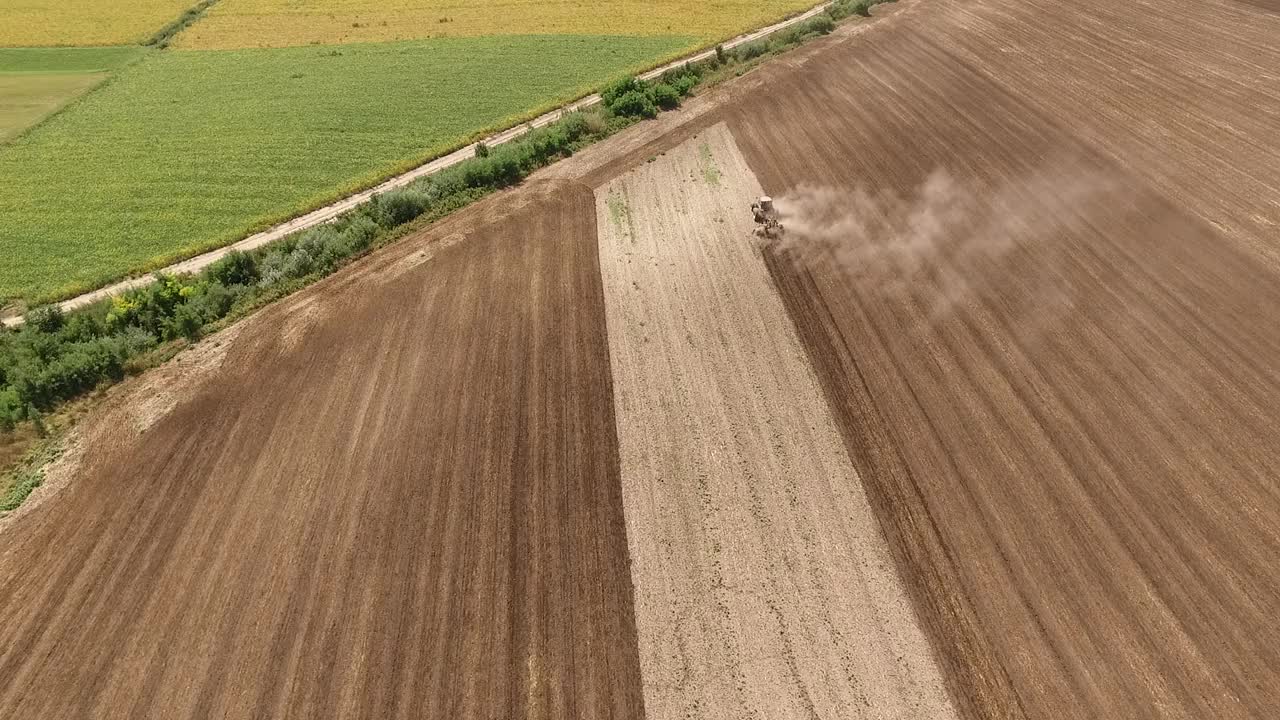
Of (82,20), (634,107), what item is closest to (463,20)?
(634,107)

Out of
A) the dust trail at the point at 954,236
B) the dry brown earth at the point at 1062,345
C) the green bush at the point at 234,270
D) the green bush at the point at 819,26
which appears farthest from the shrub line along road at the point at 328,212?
the dust trail at the point at 954,236

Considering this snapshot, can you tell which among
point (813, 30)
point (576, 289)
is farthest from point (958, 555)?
point (813, 30)

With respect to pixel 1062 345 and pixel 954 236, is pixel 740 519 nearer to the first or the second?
pixel 1062 345

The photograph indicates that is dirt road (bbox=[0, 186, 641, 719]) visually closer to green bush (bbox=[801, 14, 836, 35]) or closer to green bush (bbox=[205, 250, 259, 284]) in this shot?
green bush (bbox=[205, 250, 259, 284])

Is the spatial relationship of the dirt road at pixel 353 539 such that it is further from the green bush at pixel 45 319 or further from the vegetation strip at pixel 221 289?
the green bush at pixel 45 319

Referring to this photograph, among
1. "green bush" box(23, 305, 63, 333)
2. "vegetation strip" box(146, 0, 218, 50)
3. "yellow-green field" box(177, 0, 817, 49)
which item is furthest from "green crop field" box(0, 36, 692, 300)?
"vegetation strip" box(146, 0, 218, 50)

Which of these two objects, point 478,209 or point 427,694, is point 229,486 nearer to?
point 427,694
